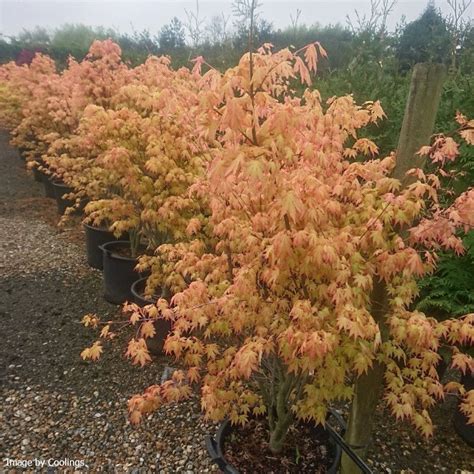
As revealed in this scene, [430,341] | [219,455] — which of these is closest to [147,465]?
[219,455]

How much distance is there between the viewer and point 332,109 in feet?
8.91

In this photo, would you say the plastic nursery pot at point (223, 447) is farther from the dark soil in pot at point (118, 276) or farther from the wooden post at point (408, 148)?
the dark soil in pot at point (118, 276)

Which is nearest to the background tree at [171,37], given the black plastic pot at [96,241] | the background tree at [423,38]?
the background tree at [423,38]

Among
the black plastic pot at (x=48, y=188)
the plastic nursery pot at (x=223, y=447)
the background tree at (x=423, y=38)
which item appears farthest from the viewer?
the background tree at (x=423, y=38)

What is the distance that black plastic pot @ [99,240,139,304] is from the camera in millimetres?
5031

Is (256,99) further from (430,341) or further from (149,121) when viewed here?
(149,121)

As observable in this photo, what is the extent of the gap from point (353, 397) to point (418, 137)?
160 cm

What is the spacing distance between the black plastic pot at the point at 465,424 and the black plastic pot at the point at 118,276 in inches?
136

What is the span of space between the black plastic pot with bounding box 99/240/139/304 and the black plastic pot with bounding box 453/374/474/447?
11.4 feet

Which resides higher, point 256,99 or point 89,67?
point 89,67

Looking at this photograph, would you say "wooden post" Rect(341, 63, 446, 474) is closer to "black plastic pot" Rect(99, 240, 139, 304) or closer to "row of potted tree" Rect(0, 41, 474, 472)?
"row of potted tree" Rect(0, 41, 474, 472)

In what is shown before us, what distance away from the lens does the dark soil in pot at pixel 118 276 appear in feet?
16.5

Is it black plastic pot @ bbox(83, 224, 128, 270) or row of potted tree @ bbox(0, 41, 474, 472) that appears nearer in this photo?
→ row of potted tree @ bbox(0, 41, 474, 472)

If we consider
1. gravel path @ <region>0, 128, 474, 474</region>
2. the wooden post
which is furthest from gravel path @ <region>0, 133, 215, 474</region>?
the wooden post
